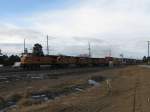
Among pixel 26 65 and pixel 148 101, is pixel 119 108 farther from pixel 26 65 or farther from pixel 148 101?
pixel 26 65

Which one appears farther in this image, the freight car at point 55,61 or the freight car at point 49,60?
the freight car at point 49,60

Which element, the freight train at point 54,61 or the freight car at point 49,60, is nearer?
the freight train at point 54,61

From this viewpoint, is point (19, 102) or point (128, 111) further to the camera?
point (19, 102)

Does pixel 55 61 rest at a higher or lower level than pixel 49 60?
lower

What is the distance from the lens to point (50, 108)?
18.1m

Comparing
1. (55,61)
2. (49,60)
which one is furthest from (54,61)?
(49,60)

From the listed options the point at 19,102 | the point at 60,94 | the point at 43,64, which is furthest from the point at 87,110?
the point at 43,64

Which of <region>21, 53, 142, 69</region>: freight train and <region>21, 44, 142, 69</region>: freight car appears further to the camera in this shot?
<region>21, 44, 142, 69</region>: freight car

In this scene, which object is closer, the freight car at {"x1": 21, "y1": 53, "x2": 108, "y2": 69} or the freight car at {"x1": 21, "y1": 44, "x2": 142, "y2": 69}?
the freight car at {"x1": 21, "y1": 53, "x2": 108, "y2": 69}

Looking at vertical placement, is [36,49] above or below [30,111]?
above

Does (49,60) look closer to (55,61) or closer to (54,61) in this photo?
(54,61)

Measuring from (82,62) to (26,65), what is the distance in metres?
26.0

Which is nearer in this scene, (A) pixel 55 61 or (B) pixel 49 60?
(B) pixel 49 60

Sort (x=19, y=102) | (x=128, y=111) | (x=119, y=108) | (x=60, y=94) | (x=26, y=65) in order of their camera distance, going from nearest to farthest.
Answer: (x=128, y=111), (x=119, y=108), (x=19, y=102), (x=60, y=94), (x=26, y=65)
